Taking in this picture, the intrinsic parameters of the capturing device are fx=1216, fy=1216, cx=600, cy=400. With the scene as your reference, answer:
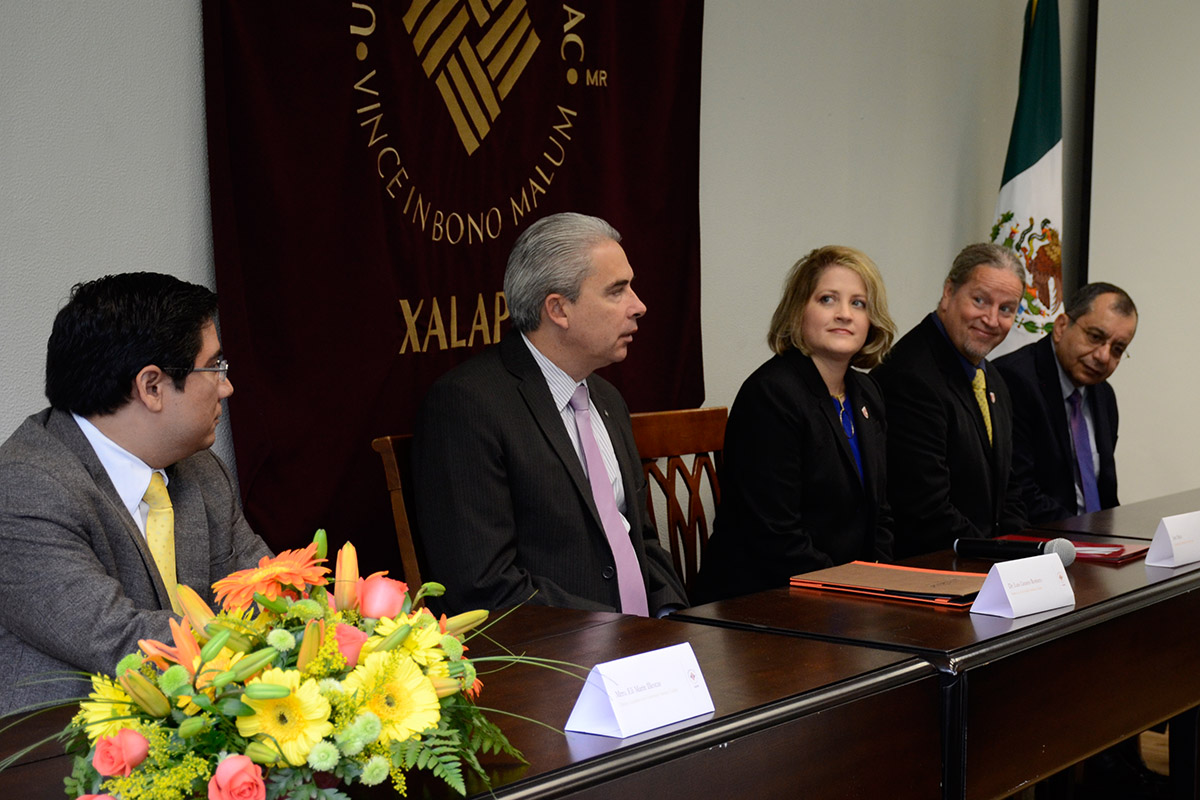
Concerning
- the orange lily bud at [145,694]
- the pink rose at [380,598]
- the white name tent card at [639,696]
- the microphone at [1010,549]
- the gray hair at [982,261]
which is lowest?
the microphone at [1010,549]

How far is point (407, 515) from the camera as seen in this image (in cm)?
232

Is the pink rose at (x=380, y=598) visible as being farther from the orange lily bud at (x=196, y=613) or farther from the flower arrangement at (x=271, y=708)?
the orange lily bud at (x=196, y=613)

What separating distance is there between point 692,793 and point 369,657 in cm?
43

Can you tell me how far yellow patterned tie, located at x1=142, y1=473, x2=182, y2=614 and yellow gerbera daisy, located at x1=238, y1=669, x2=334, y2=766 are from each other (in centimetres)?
97

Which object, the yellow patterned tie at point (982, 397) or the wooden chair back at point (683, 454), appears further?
the yellow patterned tie at point (982, 397)

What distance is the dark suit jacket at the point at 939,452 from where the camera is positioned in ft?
9.88

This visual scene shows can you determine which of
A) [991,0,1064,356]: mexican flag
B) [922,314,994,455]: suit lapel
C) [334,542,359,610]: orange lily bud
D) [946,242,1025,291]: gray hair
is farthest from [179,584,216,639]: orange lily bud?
[991,0,1064,356]: mexican flag

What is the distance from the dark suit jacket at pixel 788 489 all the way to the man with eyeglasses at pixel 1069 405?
3.17 ft

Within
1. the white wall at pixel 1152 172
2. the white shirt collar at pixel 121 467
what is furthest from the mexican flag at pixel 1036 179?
the white shirt collar at pixel 121 467

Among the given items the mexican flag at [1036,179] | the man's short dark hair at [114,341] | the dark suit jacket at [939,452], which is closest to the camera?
the man's short dark hair at [114,341]

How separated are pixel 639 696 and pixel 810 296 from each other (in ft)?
5.76

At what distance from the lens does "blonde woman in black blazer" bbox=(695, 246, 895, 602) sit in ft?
8.77

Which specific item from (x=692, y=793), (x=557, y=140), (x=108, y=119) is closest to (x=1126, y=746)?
(x=557, y=140)

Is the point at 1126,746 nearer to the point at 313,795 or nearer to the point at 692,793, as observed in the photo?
the point at 692,793
